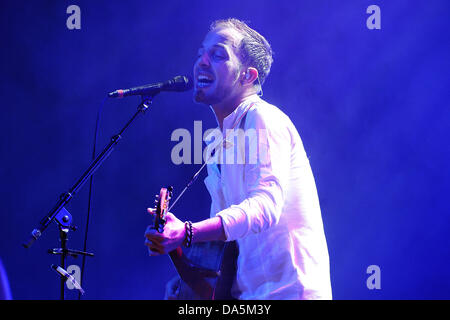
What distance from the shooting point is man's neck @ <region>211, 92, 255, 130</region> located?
8.17ft

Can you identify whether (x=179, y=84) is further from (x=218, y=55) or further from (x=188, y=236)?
(x=188, y=236)

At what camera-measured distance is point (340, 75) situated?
3494 mm

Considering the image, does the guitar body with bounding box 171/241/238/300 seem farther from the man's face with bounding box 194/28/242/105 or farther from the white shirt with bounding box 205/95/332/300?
the man's face with bounding box 194/28/242/105

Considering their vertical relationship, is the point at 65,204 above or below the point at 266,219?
above

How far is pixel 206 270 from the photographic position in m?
2.02

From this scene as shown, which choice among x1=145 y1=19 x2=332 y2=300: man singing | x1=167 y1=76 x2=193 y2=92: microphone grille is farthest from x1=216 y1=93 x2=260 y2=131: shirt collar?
x1=167 y1=76 x2=193 y2=92: microphone grille

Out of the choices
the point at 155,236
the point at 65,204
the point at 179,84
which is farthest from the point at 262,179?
the point at 65,204

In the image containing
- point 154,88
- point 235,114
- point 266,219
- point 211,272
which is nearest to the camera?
point 266,219

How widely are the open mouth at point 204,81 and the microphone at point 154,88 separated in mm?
124

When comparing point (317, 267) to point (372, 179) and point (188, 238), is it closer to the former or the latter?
point (188, 238)

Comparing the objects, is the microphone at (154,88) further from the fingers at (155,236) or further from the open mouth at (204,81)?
the fingers at (155,236)

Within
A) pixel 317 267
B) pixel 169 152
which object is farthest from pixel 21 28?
pixel 317 267

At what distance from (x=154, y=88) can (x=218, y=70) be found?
1.22 ft
